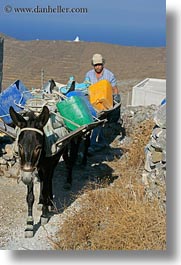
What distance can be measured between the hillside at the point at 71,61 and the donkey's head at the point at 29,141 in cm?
678

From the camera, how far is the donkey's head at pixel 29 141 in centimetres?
269

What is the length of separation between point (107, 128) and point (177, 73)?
3012 mm

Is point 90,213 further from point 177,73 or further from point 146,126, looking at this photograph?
point 146,126

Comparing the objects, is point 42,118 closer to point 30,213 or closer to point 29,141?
point 29,141

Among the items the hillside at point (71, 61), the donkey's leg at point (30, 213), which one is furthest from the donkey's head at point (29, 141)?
the hillside at point (71, 61)

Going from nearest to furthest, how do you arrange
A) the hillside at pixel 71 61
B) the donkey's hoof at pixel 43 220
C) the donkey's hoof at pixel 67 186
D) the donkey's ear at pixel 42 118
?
the donkey's ear at pixel 42 118
the donkey's hoof at pixel 43 220
the donkey's hoof at pixel 67 186
the hillside at pixel 71 61

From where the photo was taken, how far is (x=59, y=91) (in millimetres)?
3770

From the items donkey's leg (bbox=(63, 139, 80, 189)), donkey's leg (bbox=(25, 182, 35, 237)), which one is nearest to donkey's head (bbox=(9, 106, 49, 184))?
donkey's leg (bbox=(25, 182, 35, 237))

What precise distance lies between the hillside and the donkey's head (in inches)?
267

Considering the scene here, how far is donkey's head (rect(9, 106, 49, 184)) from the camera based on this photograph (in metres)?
2.69

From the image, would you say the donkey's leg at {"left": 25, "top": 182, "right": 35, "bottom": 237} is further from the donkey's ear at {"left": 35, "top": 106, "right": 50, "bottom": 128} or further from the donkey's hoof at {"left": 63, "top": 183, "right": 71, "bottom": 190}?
the donkey's hoof at {"left": 63, "top": 183, "right": 71, "bottom": 190}

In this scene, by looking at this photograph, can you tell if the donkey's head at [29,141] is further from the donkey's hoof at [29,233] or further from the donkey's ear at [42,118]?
the donkey's hoof at [29,233]

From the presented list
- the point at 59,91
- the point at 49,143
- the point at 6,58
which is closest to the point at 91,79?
the point at 59,91

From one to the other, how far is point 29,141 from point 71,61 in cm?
967
